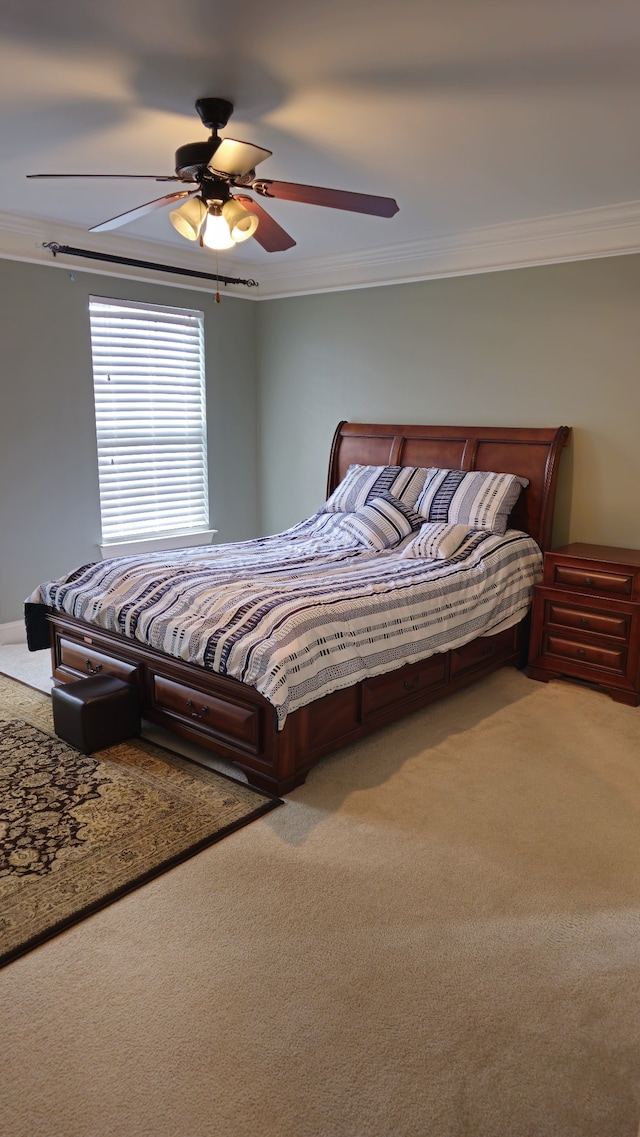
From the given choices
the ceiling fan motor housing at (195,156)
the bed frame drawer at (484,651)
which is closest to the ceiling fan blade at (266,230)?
the ceiling fan motor housing at (195,156)

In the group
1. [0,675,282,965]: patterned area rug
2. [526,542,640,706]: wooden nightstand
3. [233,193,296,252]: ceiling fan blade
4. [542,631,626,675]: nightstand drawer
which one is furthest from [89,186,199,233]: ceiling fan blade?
[542,631,626,675]: nightstand drawer

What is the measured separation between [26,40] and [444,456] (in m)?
3.31

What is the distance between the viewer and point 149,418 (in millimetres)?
5492

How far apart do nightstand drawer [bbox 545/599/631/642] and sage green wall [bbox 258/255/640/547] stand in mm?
643

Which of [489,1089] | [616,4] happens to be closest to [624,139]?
[616,4]

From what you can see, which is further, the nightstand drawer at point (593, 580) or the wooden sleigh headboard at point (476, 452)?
the wooden sleigh headboard at point (476, 452)

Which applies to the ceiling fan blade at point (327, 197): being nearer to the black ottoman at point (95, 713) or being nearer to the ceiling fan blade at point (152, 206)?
the ceiling fan blade at point (152, 206)

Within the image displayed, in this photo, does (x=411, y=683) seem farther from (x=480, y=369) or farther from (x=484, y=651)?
(x=480, y=369)

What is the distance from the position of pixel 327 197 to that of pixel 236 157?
1.23 feet

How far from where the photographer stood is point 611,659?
156 inches

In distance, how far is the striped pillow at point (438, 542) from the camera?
4.14 meters

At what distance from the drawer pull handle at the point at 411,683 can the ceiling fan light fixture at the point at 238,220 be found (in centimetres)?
210

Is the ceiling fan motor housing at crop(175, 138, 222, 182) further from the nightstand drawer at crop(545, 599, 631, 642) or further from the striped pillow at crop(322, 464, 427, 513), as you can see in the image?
the nightstand drawer at crop(545, 599, 631, 642)

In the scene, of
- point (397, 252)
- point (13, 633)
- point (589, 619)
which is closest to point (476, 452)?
point (589, 619)
